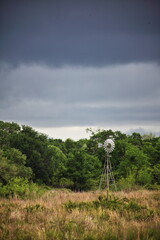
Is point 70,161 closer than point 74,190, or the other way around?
point 74,190

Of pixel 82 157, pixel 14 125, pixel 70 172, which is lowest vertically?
pixel 70 172

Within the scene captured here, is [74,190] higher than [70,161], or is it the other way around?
[70,161]

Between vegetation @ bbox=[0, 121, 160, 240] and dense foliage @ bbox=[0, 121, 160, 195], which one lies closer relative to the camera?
vegetation @ bbox=[0, 121, 160, 240]

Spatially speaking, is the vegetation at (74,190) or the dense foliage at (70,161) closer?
the vegetation at (74,190)

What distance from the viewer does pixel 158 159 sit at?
3834cm

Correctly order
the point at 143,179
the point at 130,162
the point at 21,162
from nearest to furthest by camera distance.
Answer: the point at 21,162, the point at 143,179, the point at 130,162

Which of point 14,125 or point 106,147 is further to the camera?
point 14,125

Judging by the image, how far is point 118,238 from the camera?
17.2ft

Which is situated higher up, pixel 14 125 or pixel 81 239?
pixel 14 125

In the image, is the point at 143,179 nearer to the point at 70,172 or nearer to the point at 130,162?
the point at 130,162

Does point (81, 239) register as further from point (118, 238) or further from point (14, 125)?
point (14, 125)

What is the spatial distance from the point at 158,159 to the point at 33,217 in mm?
34375

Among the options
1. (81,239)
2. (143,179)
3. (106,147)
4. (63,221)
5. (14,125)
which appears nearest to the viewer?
(81,239)

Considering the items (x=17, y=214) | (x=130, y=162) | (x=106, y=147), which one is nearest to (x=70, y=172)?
(x=130, y=162)
